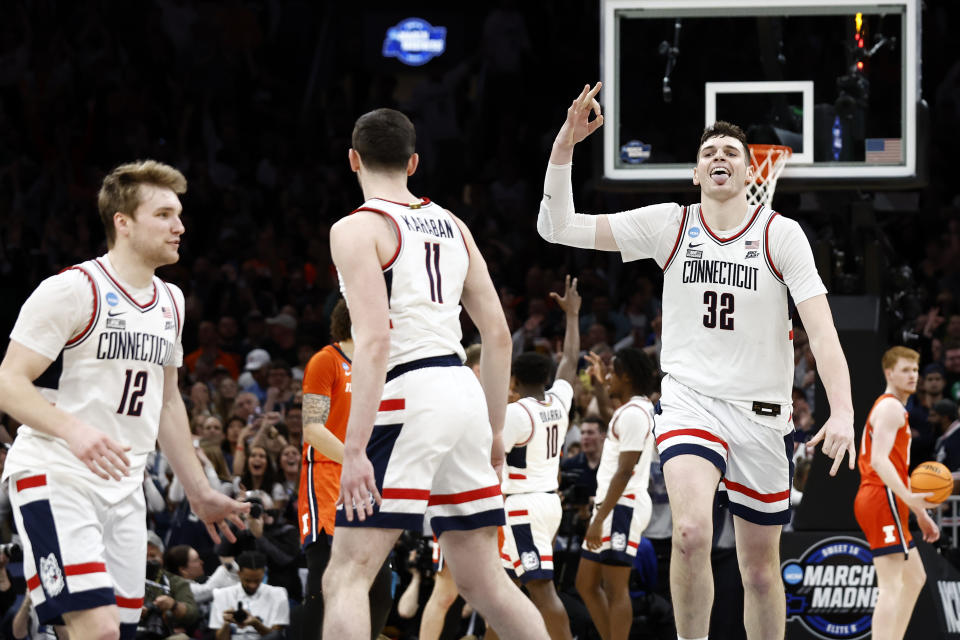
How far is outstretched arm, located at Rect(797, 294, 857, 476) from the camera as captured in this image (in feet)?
20.1

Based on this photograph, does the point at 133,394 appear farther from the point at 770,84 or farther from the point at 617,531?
the point at 770,84

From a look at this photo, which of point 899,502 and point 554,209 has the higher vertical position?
point 554,209

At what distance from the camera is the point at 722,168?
683 centimetres

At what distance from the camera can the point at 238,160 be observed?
65.5 feet

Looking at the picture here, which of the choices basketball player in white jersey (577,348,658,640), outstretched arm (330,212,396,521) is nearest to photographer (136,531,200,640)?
basketball player in white jersey (577,348,658,640)

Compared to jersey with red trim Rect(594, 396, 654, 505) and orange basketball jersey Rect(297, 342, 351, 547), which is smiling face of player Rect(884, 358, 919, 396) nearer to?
jersey with red trim Rect(594, 396, 654, 505)

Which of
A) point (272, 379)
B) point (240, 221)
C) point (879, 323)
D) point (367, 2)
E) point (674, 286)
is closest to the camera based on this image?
point (674, 286)

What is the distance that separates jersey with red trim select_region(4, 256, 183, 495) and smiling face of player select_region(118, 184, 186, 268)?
0.14 m

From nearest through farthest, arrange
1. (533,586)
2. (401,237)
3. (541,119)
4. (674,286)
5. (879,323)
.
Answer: (401,237)
(674,286)
(533,586)
(879,323)
(541,119)

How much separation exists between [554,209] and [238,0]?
600 inches

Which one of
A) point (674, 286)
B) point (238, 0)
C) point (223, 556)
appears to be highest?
point (238, 0)

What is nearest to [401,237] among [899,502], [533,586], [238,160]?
[533,586]

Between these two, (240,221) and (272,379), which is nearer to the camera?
(272,379)

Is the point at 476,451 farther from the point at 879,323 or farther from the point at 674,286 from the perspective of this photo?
the point at 879,323
